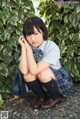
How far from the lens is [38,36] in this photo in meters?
4.14

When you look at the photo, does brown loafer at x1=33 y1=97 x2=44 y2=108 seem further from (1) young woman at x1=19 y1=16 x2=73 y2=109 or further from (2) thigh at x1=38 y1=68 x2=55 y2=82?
(2) thigh at x1=38 y1=68 x2=55 y2=82

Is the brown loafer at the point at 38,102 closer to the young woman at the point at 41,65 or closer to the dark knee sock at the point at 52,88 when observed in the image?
the young woman at the point at 41,65

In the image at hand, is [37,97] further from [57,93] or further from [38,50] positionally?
[38,50]

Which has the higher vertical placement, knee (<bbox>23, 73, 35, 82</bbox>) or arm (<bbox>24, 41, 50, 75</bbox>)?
arm (<bbox>24, 41, 50, 75</bbox>)

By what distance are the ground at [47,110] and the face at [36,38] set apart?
77 centimetres

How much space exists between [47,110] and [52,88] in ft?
0.87

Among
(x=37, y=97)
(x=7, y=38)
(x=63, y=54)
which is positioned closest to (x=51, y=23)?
(x=63, y=54)

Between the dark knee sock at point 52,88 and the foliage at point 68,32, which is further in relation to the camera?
the foliage at point 68,32

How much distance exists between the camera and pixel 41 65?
4.09 metres

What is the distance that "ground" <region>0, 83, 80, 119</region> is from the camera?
13.6ft

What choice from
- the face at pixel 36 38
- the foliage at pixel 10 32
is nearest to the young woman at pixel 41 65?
the face at pixel 36 38

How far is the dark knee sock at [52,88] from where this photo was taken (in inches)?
166

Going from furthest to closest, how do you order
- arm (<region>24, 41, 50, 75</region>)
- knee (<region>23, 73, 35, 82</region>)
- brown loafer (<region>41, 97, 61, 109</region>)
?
brown loafer (<region>41, 97, 61, 109</region>) → knee (<region>23, 73, 35, 82</region>) → arm (<region>24, 41, 50, 75</region>)

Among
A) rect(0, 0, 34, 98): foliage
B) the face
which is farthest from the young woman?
rect(0, 0, 34, 98): foliage
